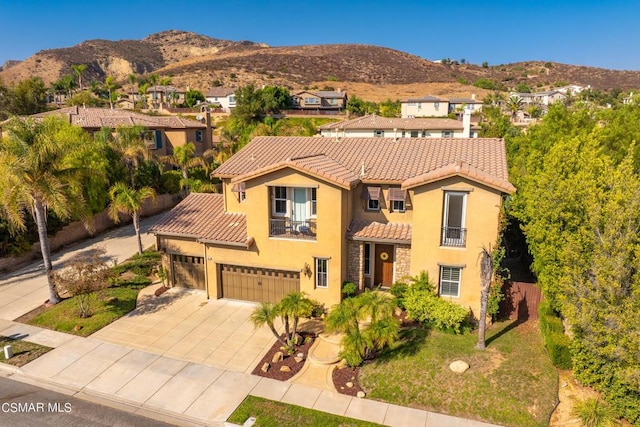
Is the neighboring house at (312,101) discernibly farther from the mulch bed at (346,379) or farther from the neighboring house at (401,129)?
the mulch bed at (346,379)

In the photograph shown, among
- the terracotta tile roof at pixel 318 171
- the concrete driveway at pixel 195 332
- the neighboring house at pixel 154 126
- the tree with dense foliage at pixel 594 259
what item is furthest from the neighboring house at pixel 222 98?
the tree with dense foliage at pixel 594 259

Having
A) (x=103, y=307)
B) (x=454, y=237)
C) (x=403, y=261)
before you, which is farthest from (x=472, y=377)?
(x=103, y=307)

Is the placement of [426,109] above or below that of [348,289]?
above

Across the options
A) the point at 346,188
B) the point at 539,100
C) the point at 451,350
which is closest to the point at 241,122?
the point at 346,188

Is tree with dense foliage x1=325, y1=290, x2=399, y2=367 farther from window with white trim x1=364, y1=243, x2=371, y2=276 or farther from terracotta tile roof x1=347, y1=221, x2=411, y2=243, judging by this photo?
window with white trim x1=364, y1=243, x2=371, y2=276

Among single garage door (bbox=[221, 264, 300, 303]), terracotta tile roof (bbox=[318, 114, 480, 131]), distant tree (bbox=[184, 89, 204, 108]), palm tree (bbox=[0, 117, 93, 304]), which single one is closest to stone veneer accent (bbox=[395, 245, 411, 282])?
single garage door (bbox=[221, 264, 300, 303])

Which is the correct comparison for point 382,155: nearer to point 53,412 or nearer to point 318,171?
point 318,171
